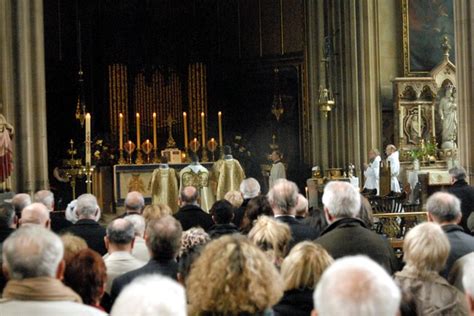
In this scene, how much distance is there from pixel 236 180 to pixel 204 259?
14803mm

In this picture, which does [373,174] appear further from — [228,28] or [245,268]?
[245,268]

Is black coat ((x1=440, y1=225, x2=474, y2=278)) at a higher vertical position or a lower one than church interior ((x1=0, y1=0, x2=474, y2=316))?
lower

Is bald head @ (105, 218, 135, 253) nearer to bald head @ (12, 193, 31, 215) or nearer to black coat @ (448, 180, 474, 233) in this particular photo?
bald head @ (12, 193, 31, 215)

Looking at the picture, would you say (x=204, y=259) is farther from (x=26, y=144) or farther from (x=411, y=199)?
(x=411, y=199)

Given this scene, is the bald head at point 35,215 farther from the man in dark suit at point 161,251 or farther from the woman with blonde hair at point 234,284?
the woman with blonde hair at point 234,284

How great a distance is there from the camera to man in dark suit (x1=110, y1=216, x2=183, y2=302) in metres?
5.29

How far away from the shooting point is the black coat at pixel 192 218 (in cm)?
873

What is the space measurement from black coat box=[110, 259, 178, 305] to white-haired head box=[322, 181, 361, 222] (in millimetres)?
1262

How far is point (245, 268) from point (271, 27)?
22.8 meters

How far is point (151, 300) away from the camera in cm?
279

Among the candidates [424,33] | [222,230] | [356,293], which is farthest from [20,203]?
[424,33]

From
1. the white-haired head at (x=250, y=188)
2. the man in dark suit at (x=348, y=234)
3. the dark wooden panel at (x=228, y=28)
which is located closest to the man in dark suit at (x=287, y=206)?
the man in dark suit at (x=348, y=234)

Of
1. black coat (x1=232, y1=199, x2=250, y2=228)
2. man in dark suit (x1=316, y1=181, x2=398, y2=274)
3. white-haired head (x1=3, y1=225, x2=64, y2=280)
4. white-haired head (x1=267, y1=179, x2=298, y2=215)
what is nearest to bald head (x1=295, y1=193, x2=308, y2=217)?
white-haired head (x1=267, y1=179, x2=298, y2=215)

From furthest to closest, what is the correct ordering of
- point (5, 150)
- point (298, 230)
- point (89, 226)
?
point (5, 150), point (89, 226), point (298, 230)
